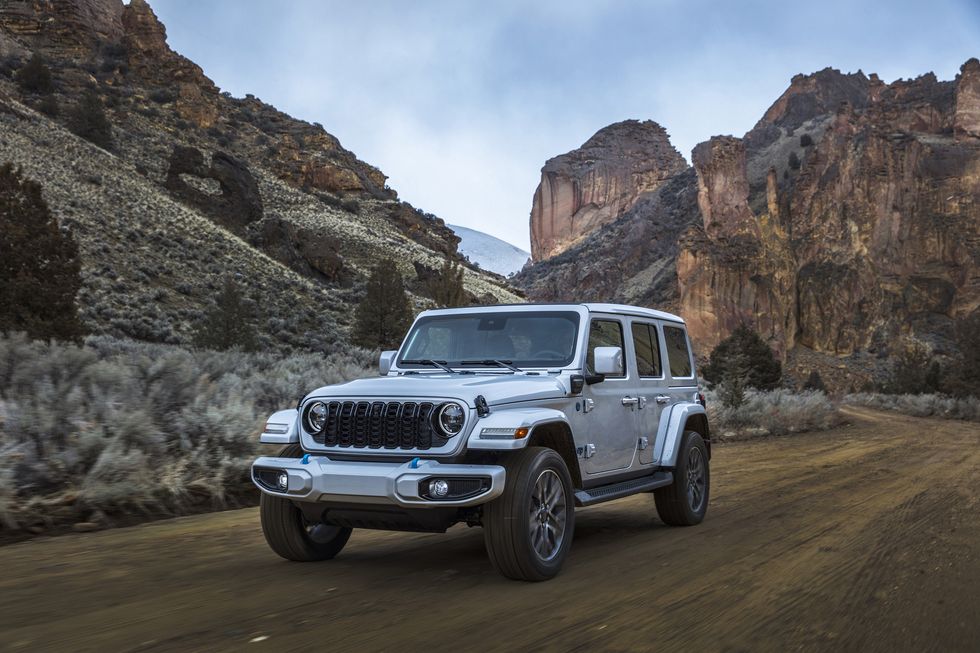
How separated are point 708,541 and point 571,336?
202cm

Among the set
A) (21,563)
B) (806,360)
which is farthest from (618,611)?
(806,360)

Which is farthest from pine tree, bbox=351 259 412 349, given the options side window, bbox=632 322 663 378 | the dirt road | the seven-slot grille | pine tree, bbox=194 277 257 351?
the seven-slot grille

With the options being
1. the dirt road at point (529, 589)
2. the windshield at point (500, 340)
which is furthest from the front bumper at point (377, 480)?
the windshield at point (500, 340)

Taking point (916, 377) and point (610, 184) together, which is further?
point (610, 184)

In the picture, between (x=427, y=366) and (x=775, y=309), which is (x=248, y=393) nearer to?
(x=427, y=366)

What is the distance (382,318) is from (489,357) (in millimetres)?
27520

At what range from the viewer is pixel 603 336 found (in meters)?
6.61

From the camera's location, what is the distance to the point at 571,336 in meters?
6.27

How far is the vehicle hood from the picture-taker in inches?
200

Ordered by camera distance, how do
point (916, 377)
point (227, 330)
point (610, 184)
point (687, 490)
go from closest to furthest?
point (687, 490) → point (227, 330) → point (916, 377) → point (610, 184)

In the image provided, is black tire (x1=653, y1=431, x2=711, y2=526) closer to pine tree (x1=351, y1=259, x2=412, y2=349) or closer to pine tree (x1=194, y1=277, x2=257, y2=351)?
pine tree (x1=194, y1=277, x2=257, y2=351)

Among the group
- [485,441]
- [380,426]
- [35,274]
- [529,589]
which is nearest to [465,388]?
[485,441]

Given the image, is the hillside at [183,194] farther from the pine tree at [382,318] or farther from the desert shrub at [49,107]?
the pine tree at [382,318]

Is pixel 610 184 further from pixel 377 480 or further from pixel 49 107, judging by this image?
pixel 377 480
